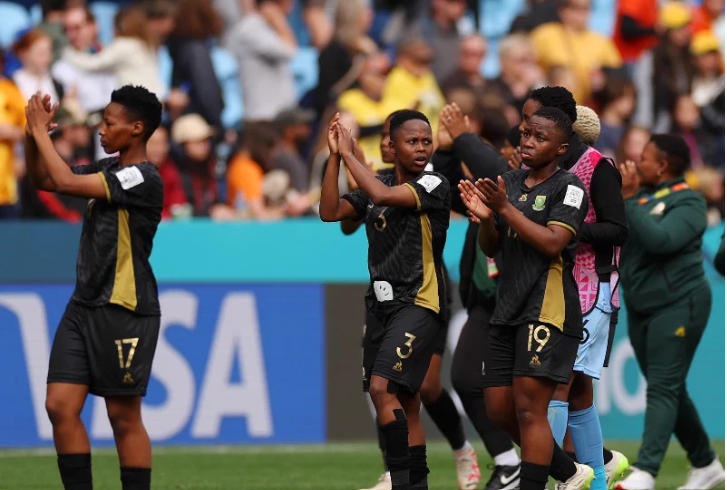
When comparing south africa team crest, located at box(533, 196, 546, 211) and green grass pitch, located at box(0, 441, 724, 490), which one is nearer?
south africa team crest, located at box(533, 196, 546, 211)

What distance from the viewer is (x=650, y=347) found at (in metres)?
9.23

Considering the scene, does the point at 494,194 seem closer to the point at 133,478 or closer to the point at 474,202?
the point at 474,202

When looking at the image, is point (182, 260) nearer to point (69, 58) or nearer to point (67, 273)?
point (67, 273)

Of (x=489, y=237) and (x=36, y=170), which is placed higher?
(x=36, y=170)

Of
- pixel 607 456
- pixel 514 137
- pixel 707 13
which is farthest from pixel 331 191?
pixel 707 13

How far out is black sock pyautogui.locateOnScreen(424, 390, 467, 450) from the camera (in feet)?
29.1

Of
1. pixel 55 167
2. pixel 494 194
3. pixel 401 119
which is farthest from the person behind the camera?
pixel 401 119

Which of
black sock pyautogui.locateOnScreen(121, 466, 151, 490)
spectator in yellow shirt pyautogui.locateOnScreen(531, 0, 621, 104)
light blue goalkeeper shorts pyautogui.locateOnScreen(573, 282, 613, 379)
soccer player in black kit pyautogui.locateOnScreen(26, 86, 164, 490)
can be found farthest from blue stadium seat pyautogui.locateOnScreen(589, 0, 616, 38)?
black sock pyautogui.locateOnScreen(121, 466, 151, 490)

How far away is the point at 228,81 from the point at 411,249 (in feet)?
26.7

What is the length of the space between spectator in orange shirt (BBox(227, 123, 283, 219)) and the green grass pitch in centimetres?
248

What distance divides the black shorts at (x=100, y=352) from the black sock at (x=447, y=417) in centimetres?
257

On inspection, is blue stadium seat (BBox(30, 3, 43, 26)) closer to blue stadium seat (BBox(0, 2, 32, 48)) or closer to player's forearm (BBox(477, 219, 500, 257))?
blue stadium seat (BBox(0, 2, 32, 48))

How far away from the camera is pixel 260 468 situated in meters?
10.1

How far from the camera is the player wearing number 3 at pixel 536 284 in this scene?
6.66 metres
